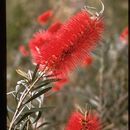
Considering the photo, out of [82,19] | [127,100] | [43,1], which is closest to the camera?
[82,19]

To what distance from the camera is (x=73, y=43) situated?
75.3 inches

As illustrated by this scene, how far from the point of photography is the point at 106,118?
4.10 meters

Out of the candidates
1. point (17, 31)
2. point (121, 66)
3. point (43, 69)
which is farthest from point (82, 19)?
point (17, 31)

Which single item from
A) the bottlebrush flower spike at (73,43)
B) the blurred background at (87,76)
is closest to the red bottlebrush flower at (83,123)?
the bottlebrush flower spike at (73,43)

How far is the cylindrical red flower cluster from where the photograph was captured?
6.28 feet

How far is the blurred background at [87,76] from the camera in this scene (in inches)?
Answer: 166

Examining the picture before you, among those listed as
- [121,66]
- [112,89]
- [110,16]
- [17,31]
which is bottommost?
[112,89]

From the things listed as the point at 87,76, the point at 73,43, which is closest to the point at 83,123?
the point at 73,43

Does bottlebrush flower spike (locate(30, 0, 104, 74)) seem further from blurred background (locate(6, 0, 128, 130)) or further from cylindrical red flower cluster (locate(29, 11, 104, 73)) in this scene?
blurred background (locate(6, 0, 128, 130))

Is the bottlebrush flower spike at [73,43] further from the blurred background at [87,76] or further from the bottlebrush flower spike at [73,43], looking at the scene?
the blurred background at [87,76]

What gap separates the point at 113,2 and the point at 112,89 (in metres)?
4.52

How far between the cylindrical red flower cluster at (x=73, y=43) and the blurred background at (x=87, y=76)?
0.20m

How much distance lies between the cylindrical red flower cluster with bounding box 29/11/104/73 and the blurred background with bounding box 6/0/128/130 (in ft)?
0.65
